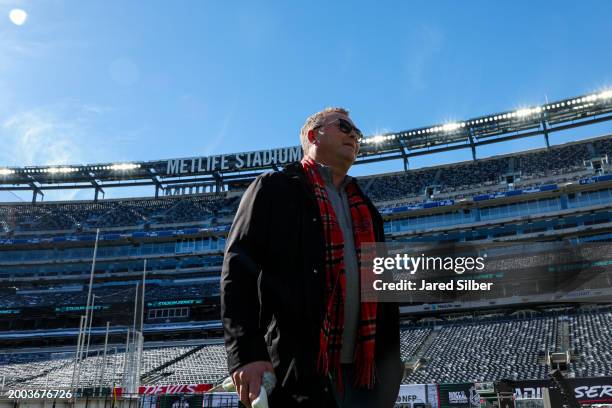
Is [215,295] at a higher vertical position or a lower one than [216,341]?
higher

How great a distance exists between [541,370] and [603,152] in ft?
95.3

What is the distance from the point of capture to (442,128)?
48.8 meters

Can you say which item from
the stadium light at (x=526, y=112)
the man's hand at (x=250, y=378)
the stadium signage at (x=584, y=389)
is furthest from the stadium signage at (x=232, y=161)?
the man's hand at (x=250, y=378)

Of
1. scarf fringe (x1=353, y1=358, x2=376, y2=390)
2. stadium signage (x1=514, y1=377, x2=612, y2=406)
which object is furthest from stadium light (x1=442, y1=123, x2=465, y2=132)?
scarf fringe (x1=353, y1=358, x2=376, y2=390)

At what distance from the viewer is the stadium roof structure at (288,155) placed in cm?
4616

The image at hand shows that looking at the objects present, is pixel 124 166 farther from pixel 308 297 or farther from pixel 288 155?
pixel 308 297

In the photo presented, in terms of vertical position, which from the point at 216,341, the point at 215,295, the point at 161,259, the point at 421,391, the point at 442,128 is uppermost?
the point at 442,128

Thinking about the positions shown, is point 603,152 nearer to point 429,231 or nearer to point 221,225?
point 429,231

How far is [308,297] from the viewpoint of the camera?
2.05 meters

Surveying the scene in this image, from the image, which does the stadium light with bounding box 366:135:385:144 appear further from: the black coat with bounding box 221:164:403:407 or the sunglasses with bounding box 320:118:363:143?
the black coat with bounding box 221:164:403:407

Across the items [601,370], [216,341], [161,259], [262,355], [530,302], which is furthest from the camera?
[161,259]

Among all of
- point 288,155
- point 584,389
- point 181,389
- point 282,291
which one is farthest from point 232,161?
point 282,291

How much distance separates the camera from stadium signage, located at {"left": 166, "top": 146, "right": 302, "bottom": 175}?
54.0 m

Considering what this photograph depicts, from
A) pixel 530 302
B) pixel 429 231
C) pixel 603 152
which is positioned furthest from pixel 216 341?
pixel 603 152
